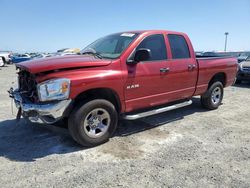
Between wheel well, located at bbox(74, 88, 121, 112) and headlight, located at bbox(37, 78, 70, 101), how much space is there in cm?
34

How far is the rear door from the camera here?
5.07 meters

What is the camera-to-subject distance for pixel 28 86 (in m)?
3.96

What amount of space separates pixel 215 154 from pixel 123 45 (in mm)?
2528

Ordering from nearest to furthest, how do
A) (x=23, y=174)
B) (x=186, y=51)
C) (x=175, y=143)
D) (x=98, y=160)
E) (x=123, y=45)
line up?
(x=23, y=174) → (x=98, y=160) → (x=175, y=143) → (x=123, y=45) → (x=186, y=51)

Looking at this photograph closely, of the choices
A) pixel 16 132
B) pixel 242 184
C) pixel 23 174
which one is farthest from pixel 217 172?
pixel 16 132

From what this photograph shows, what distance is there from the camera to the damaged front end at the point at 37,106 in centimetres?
353

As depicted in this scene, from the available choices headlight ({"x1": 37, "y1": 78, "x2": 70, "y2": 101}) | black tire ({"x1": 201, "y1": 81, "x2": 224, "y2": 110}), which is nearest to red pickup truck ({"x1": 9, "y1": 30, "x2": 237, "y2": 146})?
headlight ({"x1": 37, "y1": 78, "x2": 70, "y2": 101})

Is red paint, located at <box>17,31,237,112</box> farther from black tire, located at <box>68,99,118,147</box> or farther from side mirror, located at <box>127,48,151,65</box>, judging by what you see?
black tire, located at <box>68,99,118,147</box>

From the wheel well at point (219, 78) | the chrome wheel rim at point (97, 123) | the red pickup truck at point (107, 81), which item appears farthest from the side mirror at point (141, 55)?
the wheel well at point (219, 78)

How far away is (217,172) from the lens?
3.23m

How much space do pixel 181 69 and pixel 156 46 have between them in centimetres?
81

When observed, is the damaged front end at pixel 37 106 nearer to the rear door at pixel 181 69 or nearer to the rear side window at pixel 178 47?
the rear door at pixel 181 69

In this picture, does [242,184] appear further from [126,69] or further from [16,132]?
[16,132]

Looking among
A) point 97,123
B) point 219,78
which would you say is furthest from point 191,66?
point 97,123
